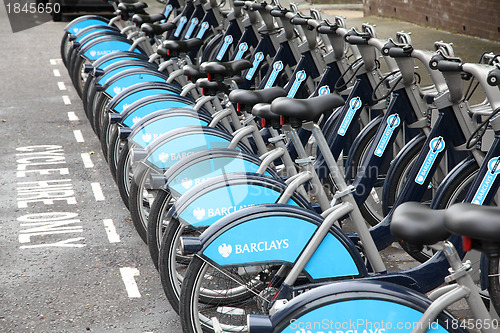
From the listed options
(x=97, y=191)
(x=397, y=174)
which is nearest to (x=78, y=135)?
(x=97, y=191)

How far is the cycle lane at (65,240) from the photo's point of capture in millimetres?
4055

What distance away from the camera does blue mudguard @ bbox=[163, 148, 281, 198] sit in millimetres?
4000

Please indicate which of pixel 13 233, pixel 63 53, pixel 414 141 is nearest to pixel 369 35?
pixel 414 141

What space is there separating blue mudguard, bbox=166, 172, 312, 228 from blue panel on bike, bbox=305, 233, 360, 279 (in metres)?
0.51

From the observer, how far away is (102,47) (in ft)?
26.2

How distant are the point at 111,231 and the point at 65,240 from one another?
1.15ft

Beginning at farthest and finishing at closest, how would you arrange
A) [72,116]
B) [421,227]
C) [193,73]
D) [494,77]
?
[72,116] → [193,73] → [494,77] → [421,227]

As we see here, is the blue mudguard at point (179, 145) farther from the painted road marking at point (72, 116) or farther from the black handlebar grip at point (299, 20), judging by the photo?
the painted road marking at point (72, 116)

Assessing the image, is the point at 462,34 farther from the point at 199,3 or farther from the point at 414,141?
the point at 414,141

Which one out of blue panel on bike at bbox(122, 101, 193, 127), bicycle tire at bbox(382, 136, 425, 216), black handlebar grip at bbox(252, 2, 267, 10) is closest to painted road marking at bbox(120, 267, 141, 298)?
blue panel on bike at bbox(122, 101, 193, 127)

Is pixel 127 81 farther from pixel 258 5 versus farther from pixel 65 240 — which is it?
pixel 65 240

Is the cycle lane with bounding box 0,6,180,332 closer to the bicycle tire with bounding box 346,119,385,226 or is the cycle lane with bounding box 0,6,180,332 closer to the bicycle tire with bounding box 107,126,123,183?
the bicycle tire with bounding box 107,126,123,183

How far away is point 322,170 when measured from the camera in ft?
15.8

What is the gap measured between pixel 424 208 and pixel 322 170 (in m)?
2.82
